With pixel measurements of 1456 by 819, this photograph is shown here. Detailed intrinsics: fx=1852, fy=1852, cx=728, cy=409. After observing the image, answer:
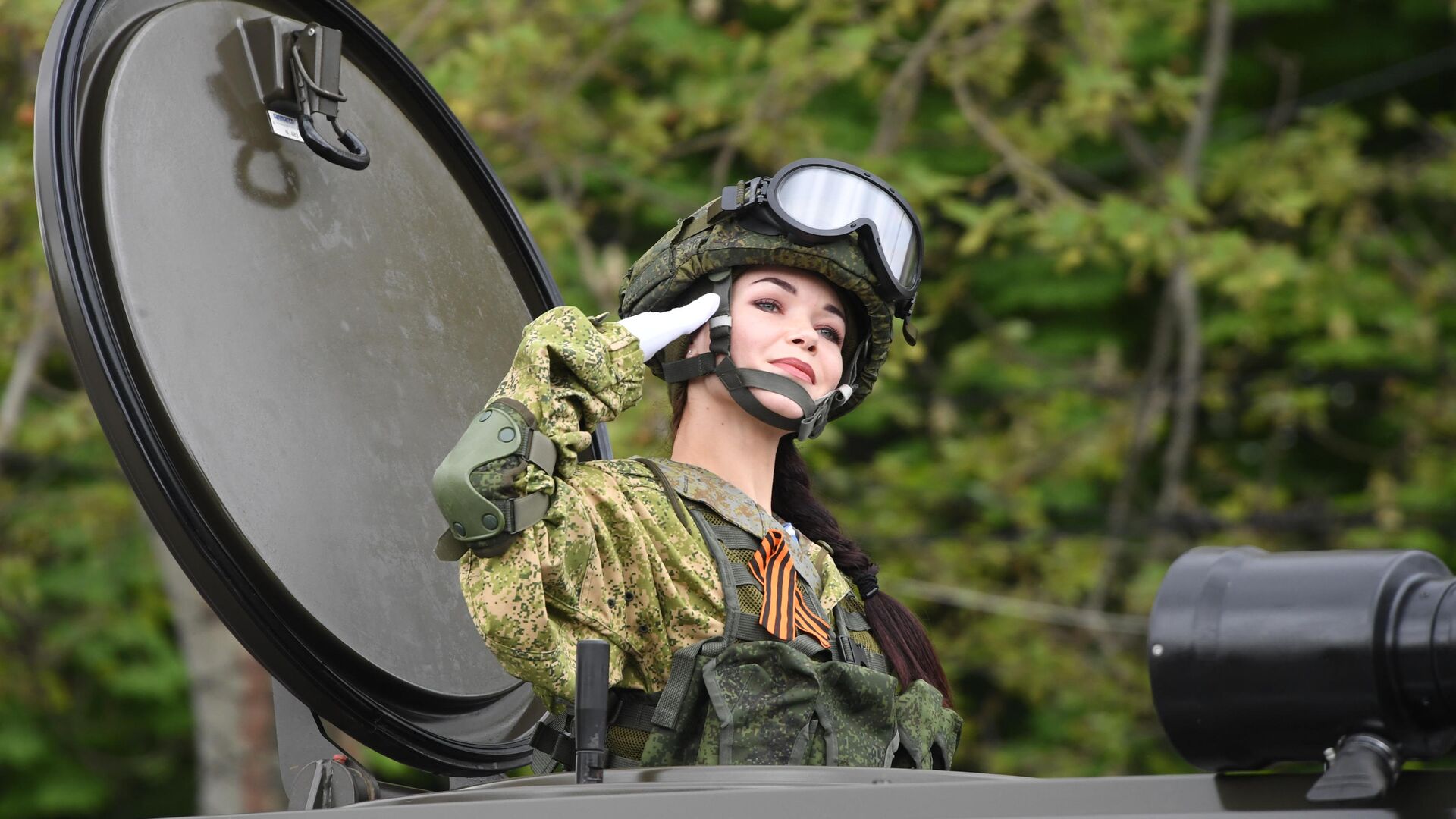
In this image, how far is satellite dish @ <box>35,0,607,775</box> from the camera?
2.95m

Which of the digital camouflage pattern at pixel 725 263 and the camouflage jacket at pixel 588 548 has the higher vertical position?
the digital camouflage pattern at pixel 725 263

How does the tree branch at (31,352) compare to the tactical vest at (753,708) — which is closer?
the tactical vest at (753,708)

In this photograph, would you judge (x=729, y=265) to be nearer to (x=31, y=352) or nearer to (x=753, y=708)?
(x=753, y=708)

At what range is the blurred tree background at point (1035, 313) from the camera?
30.9 ft

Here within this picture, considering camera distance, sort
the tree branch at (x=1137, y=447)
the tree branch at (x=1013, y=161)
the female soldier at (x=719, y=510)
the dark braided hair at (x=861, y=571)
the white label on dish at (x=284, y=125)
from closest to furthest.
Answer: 1. the female soldier at (x=719, y=510)
2. the white label on dish at (x=284, y=125)
3. the dark braided hair at (x=861, y=571)
4. the tree branch at (x=1013, y=161)
5. the tree branch at (x=1137, y=447)

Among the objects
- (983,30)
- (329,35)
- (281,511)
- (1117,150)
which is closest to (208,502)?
(281,511)

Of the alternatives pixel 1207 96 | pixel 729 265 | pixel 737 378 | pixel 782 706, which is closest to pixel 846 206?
pixel 729 265

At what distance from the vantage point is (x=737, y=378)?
350 cm

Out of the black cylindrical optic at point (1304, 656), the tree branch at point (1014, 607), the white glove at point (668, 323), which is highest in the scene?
the tree branch at point (1014, 607)

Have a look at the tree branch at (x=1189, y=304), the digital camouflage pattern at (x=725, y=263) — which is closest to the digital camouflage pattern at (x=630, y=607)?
the digital camouflage pattern at (x=725, y=263)

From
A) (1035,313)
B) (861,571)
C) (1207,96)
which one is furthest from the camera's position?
(1035,313)

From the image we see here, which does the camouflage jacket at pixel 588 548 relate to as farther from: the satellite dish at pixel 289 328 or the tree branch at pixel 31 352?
the tree branch at pixel 31 352

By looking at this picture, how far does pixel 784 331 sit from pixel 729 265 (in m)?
0.17


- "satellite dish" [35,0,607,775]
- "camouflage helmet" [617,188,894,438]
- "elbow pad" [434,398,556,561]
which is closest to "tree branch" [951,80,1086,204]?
"camouflage helmet" [617,188,894,438]
